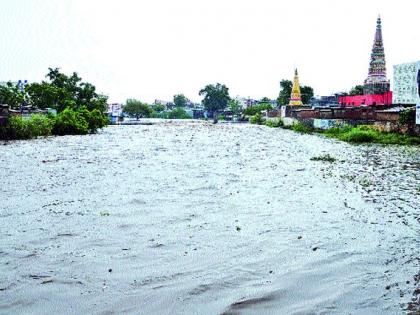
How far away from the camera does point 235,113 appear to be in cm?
12406

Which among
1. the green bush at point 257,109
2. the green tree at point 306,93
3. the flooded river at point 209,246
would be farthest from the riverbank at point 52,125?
the green bush at point 257,109

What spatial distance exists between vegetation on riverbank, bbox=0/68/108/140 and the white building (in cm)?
3096

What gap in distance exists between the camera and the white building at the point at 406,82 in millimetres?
32250

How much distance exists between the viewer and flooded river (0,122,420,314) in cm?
453

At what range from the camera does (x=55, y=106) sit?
188 feet

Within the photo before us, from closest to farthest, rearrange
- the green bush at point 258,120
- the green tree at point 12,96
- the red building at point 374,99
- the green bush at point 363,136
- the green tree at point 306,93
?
the green bush at point 363,136 < the red building at point 374,99 < the green tree at point 12,96 < the green tree at point 306,93 < the green bush at point 258,120

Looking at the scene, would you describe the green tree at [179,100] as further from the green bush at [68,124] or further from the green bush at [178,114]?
the green bush at [68,124]

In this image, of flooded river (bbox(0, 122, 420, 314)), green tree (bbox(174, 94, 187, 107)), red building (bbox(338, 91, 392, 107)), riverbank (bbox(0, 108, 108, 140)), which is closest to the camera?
flooded river (bbox(0, 122, 420, 314))

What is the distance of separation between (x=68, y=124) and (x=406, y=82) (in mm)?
31896

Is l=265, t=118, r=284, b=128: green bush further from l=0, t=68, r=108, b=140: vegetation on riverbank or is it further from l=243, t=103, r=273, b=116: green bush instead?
l=243, t=103, r=273, b=116: green bush

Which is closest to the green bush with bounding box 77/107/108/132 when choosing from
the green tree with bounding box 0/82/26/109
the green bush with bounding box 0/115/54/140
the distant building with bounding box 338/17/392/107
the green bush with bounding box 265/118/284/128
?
the green bush with bounding box 0/115/54/140

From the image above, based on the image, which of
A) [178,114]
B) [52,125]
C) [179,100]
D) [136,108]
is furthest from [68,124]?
[179,100]

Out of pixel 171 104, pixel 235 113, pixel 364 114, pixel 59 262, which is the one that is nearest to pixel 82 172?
pixel 59 262

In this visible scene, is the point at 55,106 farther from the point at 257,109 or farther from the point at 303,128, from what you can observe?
the point at 257,109
